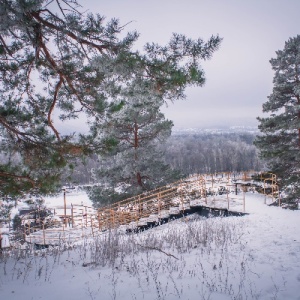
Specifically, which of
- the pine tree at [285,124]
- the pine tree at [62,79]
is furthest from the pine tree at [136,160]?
the pine tree at [62,79]

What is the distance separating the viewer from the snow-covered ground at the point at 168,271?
3883mm

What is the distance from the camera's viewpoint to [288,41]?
15.9m

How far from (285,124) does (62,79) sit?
14.1 meters

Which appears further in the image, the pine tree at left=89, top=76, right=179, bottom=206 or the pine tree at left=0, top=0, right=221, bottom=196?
the pine tree at left=89, top=76, right=179, bottom=206

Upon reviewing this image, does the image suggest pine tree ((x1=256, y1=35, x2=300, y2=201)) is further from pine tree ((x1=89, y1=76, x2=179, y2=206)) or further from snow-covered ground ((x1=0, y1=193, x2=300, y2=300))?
snow-covered ground ((x1=0, y1=193, x2=300, y2=300))

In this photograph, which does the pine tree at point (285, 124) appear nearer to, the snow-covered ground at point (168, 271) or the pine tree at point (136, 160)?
the pine tree at point (136, 160)

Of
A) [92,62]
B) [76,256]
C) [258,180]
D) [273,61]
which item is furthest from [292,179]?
[92,62]

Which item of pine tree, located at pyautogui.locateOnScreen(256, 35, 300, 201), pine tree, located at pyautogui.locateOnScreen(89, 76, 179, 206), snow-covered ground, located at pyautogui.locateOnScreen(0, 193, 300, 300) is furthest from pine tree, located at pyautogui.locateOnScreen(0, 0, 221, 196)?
pine tree, located at pyautogui.locateOnScreen(256, 35, 300, 201)

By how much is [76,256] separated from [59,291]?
1716mm

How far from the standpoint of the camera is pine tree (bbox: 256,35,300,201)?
15.5m

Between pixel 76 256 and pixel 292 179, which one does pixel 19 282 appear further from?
pixel 292 179

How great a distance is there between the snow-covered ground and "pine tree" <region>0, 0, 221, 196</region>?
173cm

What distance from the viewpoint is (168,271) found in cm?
462

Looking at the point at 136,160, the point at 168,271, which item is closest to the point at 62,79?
the point at 168,271
